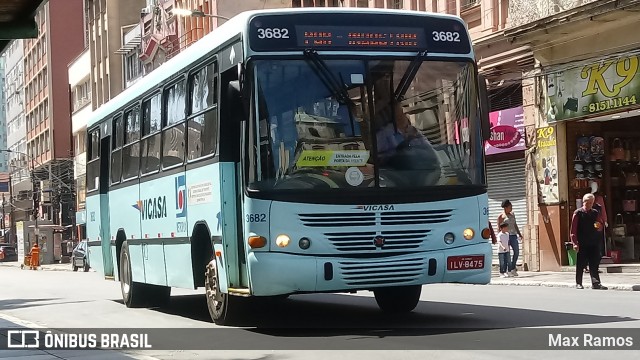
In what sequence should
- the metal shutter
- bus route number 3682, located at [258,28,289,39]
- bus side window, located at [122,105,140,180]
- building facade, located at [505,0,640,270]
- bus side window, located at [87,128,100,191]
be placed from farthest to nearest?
the metal shutter < building facade, located at [505,0,640,270] < bus side window, located at [87,128,100,191] < bus side window, located at [122,105,140,180] < bus route number 3682, located at [258,28,289,39]

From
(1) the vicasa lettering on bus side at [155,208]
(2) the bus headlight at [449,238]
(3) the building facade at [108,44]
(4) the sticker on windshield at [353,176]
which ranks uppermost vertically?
(3) the building facade at [108,44]

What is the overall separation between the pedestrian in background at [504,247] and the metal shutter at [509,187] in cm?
336

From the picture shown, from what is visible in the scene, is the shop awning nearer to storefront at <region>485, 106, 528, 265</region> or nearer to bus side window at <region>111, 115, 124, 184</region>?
bus side window at <region>111, 115, 124, 184</region>

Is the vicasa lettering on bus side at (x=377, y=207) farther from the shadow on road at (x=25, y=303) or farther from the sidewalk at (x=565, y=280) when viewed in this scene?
the shadow on road at (x=25, y=303)

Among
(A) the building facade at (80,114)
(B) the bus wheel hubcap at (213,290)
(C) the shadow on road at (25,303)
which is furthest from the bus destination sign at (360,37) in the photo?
(A) the building facade at (80,114)

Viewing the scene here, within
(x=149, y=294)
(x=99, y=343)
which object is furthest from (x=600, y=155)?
(x=99, y=343)

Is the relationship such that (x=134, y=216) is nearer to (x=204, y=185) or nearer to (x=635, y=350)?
(x=204, y=185)

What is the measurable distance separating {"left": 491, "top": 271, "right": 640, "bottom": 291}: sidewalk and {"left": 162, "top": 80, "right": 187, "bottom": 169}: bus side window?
9135mm

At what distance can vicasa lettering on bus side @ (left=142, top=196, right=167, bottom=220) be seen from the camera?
15781 millimetres

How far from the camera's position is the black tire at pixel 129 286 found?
61.7 ft

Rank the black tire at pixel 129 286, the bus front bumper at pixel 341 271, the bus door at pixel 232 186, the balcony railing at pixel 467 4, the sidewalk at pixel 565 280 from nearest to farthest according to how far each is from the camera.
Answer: the bus front bumper at pixel 341 271 → the bus door at pixel 232 186 → the black tire at pixel 129 286 → the sidewalk at pixel 565 280 → the balcony railing at pixel 467 4

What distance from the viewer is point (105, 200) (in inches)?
803

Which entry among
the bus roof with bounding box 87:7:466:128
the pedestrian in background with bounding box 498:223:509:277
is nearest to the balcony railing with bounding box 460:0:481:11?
the pedestrian in background with bounding box 498:223:509:277

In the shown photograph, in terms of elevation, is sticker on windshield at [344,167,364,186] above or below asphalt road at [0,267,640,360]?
above
